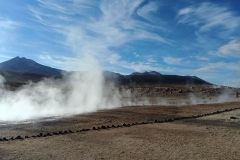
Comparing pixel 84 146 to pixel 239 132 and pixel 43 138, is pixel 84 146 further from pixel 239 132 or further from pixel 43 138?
pixel 239 132

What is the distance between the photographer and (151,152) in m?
9.95

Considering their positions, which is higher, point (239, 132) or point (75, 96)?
point (75, 96)

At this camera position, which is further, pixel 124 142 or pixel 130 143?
pixel 124 142

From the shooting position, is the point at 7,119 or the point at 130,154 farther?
the point at 7,119

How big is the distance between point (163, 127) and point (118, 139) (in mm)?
4238

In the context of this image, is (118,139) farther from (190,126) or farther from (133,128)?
(190,126)

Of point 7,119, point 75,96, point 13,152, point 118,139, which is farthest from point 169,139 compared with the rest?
point 75,96

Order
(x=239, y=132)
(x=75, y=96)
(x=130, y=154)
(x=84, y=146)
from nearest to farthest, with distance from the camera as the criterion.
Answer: (x=130, y=154)
(x=84, y=146)
(x=239, y=132)
(x=75, y=96)

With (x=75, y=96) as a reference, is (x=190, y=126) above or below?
below

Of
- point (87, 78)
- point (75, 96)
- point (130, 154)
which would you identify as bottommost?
point (130, 154)

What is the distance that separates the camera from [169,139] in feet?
40.0

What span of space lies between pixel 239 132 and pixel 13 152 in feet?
36.2

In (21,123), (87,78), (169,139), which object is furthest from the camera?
(87,78)

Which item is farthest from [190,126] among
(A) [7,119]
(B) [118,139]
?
(A) [7,119]
